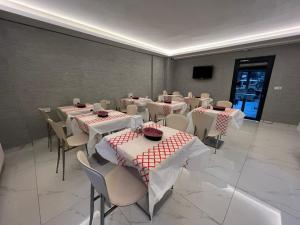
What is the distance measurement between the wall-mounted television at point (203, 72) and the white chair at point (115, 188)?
17.7ft

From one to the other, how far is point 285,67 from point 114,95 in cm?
527

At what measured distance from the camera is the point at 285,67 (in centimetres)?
393

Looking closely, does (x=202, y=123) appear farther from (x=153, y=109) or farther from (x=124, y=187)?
(x=124, y=187)

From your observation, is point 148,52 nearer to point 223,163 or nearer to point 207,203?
point 223,163

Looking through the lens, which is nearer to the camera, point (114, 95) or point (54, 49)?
point (54, 49)

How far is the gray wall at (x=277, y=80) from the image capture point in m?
3.84

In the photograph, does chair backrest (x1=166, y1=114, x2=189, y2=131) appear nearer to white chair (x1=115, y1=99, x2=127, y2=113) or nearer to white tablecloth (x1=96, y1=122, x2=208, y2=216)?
white tablecloth (x1=96, y1=122, x2=208, y2=216)

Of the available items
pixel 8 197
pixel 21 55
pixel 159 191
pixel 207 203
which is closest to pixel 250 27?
pixel 207 203

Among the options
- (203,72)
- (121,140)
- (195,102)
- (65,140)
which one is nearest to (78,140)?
(65,140)

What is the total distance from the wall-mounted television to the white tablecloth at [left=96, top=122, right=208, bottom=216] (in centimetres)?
476

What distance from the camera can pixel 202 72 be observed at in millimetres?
5652

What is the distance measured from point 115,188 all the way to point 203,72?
5669mm

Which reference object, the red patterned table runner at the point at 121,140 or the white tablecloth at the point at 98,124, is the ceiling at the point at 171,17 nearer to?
the white tablecloth at the point at 98,124

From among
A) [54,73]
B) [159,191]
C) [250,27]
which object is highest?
[250,27]
